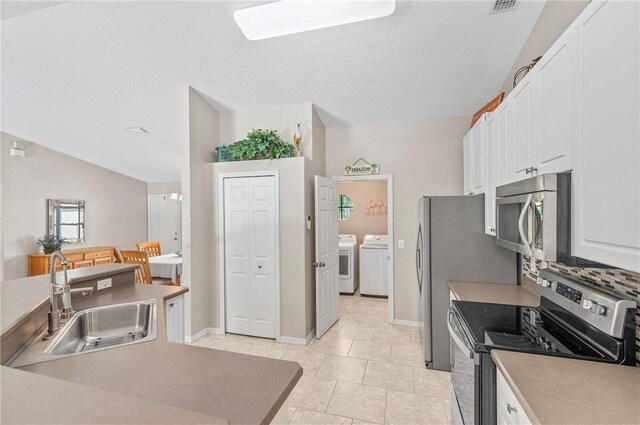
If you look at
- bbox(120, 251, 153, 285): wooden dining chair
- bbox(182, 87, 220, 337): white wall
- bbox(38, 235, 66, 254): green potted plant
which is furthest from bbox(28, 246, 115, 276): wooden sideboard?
bbox(182, 87, 220, 337): white wall

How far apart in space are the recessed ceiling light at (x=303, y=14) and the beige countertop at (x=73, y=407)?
97.6 inches

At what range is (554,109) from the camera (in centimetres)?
129

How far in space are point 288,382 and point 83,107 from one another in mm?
4699

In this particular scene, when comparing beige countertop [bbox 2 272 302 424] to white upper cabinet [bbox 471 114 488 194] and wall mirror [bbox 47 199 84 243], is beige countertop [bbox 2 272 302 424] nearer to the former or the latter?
white upper cabinet [bbox 471 114 488 194]

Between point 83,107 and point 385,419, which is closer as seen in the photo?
point 385,419

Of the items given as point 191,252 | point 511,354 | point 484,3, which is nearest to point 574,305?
point 511,354

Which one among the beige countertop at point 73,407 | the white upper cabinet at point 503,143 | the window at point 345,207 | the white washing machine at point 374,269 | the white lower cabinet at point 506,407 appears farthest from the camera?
the window at point 345,207

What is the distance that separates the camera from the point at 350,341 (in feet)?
10.8

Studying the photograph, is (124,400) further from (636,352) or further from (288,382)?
(636,352)

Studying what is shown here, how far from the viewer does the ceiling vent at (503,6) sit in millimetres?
2025

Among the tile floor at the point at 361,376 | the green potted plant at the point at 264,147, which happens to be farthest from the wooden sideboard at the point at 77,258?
the tile floor at the point at 361,376

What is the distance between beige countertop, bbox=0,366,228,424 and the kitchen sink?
0.79 m

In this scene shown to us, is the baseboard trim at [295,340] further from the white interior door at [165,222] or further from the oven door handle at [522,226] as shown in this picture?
the white interior door at [165,222]

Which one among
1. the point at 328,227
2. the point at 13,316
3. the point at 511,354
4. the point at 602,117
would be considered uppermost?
the point at 602,117
